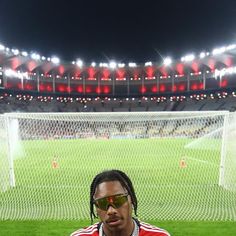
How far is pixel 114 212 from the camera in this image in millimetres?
1943

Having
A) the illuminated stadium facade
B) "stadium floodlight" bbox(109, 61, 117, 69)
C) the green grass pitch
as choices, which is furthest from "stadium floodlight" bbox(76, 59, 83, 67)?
the green grass pitch

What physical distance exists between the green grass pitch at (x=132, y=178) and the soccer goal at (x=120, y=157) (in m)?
0.03

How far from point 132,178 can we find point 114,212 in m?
10.1

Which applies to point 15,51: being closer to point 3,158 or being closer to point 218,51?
point 218,51

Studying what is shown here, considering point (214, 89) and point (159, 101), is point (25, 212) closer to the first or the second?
point (214, 89)

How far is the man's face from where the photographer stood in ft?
6.36

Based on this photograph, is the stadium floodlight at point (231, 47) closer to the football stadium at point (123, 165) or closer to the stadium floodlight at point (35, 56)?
the stadium floodlight at point (35, 56)

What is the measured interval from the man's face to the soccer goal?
6.91 meters

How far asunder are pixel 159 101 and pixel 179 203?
2685 inches

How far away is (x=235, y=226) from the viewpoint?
23.2ft

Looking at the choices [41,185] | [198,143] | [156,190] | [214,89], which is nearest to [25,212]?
[41,185]

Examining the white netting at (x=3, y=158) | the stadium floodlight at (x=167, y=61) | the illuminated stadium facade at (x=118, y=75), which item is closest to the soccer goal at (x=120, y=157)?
the white netting at (x=3, y=158)

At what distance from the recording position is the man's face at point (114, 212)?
194 cm

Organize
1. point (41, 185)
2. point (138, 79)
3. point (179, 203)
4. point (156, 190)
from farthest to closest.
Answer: point (138, 79), point (41, 185), point (156, 190), point (179, 203)
